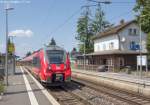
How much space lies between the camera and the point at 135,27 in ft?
204

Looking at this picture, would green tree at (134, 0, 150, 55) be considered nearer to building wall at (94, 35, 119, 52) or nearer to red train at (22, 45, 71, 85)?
building wall at (94, 35, 119, 52)

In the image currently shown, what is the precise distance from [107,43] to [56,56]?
43.8m

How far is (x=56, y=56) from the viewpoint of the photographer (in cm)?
2453

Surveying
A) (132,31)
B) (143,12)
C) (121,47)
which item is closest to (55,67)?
(143,12)

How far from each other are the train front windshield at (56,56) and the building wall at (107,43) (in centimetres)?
3830

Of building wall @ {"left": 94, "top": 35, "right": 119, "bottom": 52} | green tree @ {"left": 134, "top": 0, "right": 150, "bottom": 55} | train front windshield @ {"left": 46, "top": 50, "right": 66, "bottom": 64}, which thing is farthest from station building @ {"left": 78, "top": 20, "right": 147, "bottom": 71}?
train front windshield @ {"left": 46, "top": 50, "right": 66, "bottom": 64}

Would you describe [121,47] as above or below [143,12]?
below

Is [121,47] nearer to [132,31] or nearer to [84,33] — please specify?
[132,31]

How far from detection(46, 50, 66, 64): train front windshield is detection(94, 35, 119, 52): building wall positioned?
126 ft

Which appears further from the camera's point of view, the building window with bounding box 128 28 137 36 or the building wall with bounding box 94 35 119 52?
the building wall with bounding box 94 35 119 52

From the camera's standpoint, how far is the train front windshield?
2431 cm

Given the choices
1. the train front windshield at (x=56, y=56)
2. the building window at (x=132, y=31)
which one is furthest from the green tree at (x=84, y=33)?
the train front windshield at (x=56, y=56)

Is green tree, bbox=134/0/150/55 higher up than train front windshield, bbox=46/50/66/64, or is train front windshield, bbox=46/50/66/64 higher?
green tree, bbox=134/0/150/55

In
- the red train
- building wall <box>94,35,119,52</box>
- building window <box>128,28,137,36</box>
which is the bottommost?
the red train
